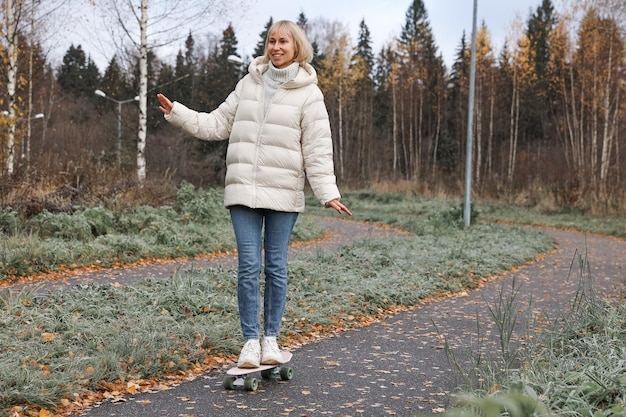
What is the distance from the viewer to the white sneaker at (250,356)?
153 inches

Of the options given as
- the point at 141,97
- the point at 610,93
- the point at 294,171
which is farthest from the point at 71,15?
the point at 610,93

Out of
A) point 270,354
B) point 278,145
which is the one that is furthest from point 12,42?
point 270,354

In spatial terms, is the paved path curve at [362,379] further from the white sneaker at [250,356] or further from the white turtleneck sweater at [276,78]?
the white turtleneck sweater at [276,78]

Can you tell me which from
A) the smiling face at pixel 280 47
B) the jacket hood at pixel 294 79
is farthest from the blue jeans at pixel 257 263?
the smiling face at pixel 280 47

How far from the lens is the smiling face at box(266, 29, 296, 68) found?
400 cm

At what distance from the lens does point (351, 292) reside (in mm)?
6965

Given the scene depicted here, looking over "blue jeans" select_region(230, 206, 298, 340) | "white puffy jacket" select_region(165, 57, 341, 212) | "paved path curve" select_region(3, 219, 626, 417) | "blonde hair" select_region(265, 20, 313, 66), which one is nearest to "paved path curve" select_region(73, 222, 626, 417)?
"paved path curve" select_region(3, 219, 626, 417)

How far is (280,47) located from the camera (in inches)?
157

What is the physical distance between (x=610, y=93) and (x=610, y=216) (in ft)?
31.6

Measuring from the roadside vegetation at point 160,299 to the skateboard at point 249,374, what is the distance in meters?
0.45

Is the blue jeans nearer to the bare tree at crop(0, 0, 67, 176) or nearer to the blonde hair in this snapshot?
the blonde hair

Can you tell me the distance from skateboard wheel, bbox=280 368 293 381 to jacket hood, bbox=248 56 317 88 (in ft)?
5.98

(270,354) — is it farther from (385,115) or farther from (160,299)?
(385,115)

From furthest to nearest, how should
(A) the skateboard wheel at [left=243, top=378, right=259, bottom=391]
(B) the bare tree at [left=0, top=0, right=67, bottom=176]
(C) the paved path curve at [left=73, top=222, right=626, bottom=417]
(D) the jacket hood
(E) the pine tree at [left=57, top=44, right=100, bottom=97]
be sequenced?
(E) the pine tree at [left=57, top=44, right=100, bottom=97]
(B) the bare tree at [left=0, top=0, right=67, bottom=176]
(D) the jacket hood
(A) the skateboard wheel at [left=243, top=378, right=259, bottom=391]
(C) the paved path curve at [left=73, top=222, right=626, bottom=417]
